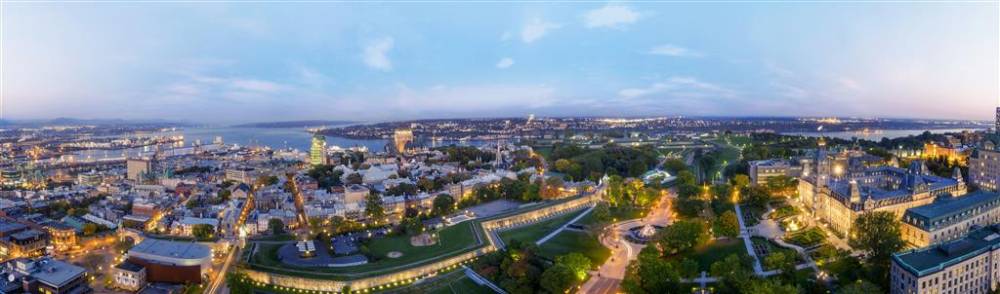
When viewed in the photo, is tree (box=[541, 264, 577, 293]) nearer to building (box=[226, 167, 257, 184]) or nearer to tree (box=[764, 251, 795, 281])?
tree (box=[764, 251, 795, 281])

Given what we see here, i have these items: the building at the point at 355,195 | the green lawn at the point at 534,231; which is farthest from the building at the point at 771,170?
the building at the point at 355,195

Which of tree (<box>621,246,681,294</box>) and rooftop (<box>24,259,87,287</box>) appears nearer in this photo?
tree (<box>621,246,681,294</box>)

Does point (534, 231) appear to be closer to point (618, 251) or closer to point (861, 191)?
point (618, 251)

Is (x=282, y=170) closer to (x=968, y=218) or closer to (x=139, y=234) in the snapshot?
(x=139, y=234)

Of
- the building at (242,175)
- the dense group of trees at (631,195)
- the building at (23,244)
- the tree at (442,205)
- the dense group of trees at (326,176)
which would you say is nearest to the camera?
the building at (23,244)

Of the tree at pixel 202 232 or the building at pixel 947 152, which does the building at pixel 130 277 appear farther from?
the building at pixel 947 152

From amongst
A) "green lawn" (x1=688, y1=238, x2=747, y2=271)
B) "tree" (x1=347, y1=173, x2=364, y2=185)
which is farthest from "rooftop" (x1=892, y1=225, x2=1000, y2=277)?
"tree" (x1=347, y1=173, x2=364, y2=185)

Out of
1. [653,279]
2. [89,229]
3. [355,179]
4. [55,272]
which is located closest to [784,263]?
[653,279]
